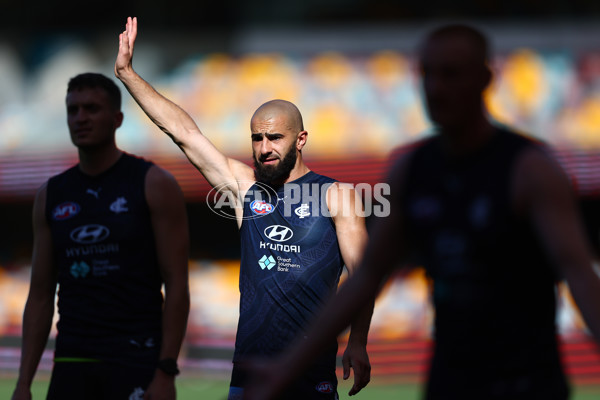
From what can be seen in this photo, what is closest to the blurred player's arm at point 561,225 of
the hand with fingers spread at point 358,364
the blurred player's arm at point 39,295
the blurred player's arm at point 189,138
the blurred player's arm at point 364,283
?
the blurred player's arm at point 364,283

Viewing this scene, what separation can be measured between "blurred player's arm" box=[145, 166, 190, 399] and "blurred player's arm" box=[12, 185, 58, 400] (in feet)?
2.17

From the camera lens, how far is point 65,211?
473 centimetres

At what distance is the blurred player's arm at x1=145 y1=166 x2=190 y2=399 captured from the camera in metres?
4.48

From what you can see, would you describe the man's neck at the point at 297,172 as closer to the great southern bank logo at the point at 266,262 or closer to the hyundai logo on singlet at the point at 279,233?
the hyundai logo on singlet at the point at 279,233

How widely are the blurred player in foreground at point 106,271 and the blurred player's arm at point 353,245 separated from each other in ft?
2.90

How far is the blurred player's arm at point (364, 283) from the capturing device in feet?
9.06

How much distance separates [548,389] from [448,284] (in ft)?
1.43

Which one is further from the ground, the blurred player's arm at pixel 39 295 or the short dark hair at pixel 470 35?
the short dark hair at pixel 470 35

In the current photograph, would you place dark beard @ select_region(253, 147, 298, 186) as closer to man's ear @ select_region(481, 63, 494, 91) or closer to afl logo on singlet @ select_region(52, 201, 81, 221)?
afl logo on singlet @ select_region(52, 201, 81, 221)

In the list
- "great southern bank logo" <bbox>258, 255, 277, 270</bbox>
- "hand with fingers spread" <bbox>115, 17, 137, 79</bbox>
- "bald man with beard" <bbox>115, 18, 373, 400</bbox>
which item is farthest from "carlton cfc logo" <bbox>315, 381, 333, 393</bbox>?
"hand with fingers spread" <bbox>115, 17, 137, 79</bbox>

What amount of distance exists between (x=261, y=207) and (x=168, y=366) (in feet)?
3.69

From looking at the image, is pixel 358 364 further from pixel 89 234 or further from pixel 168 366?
pixel 89 234

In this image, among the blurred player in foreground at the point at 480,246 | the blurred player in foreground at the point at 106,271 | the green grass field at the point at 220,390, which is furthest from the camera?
the green grass field at the point at 220,390

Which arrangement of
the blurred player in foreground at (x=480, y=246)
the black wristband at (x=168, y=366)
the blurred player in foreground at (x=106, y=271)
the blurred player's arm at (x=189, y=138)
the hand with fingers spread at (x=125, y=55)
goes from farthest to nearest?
the blurred player's arm at (x=189, y=138)
the hand with fingers spread at (x=125, y=55)
the blurred player in foreground at (x=106, y=271)
the black wristband at (x=168, y=366)
the blurred player in foreground at (x=480, y=246)
